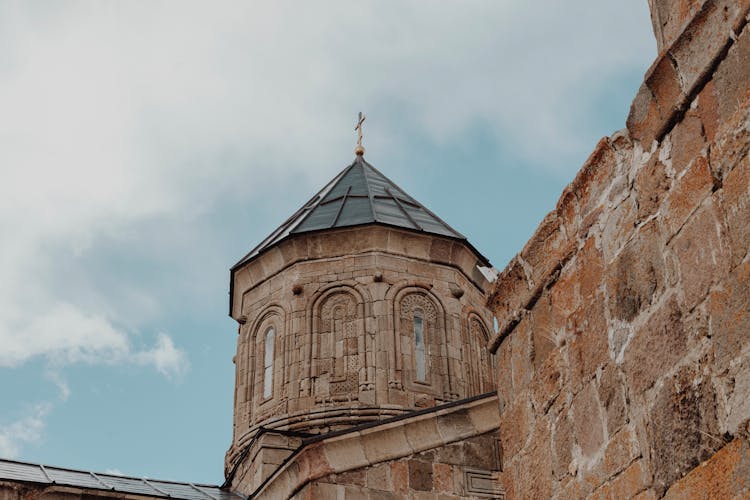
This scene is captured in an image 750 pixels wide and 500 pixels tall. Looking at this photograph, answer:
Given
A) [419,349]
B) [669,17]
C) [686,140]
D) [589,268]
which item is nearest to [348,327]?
[419,349]

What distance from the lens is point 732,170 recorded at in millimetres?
3203

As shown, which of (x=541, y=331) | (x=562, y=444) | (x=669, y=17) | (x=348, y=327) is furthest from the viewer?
(x=348, y=327)

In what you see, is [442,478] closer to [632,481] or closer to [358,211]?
[632,481]

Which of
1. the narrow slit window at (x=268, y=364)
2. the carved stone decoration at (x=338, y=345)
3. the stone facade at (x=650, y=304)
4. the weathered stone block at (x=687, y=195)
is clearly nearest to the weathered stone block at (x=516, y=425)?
the stone facade at (x=650, y=304)

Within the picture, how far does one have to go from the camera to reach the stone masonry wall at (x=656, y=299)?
10.3 feet

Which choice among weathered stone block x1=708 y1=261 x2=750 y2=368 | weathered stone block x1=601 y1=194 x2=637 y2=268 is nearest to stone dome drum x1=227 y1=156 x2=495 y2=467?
weathered stone block x1=601 y1=194 x2=637 y2=268

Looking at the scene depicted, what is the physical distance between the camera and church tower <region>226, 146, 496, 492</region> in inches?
484

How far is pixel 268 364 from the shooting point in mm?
13266

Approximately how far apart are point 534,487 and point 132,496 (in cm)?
755

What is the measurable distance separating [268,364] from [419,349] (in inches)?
80.7

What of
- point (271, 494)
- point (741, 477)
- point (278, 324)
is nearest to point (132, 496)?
point (271, 494)

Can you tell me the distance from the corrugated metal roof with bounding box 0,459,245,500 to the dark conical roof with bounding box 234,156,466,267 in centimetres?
336

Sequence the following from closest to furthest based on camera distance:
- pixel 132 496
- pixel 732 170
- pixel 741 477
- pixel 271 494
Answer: pixel 741 477 < pixel 732 170 < pixel 271 494 < pixel 132 496

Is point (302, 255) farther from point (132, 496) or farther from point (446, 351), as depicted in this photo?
point (132, 496)
